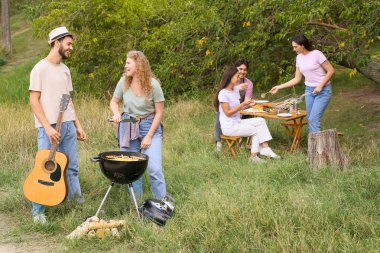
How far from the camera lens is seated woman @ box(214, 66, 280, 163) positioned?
25.9 ft

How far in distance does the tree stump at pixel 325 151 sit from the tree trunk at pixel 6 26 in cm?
2458

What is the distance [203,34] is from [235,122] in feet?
16.8

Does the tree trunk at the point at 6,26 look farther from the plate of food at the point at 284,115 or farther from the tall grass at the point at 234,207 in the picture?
the plate of food at the point at 284,115

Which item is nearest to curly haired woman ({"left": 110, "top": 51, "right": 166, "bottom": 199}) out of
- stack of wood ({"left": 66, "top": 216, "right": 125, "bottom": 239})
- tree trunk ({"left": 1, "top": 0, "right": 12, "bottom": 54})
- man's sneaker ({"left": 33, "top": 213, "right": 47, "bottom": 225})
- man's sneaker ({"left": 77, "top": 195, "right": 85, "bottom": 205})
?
man's sneaker ({"left": 77, "top": 195, "right": 85, "bottom": 205})

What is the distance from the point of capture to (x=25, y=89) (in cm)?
1919

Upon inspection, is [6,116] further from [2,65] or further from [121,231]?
[2,65]

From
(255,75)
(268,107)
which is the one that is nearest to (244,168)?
(268,107)

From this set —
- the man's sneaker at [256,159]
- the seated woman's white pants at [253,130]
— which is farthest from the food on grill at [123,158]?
the seated woman's white pants at [253,130]

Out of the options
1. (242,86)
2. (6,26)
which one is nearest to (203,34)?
(242,86)

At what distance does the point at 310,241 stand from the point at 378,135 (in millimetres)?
5459

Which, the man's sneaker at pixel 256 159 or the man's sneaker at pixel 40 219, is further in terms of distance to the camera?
the man's sneaker at pixel 256 159

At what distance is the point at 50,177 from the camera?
566 cm

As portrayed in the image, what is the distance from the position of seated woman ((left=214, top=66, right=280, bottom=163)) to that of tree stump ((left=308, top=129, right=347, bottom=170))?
886 millimetres

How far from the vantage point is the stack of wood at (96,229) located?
5254mm
